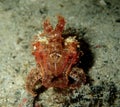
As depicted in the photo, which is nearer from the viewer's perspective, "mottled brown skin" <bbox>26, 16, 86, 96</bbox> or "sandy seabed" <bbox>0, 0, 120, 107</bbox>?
"mottled brown skin" <bbox>26, 16, 86, 96</bbox>

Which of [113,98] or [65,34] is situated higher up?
[65,34]

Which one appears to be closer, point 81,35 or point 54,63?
point 54,63

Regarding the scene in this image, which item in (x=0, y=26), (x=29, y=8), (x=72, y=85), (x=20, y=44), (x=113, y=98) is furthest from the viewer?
(x=29, y=8)

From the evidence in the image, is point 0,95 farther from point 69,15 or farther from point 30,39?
point 69,15

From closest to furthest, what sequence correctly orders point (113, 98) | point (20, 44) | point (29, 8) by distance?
point (113, 98) < point (20, 44) < point (29, 8)

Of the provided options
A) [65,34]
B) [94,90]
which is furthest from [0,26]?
[94,90]

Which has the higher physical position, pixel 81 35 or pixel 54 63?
pixel 54 63

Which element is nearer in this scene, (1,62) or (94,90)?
(94,90)

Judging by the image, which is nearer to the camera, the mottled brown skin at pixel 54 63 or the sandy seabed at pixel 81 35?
the mottled brown skin at pixel 54 63
